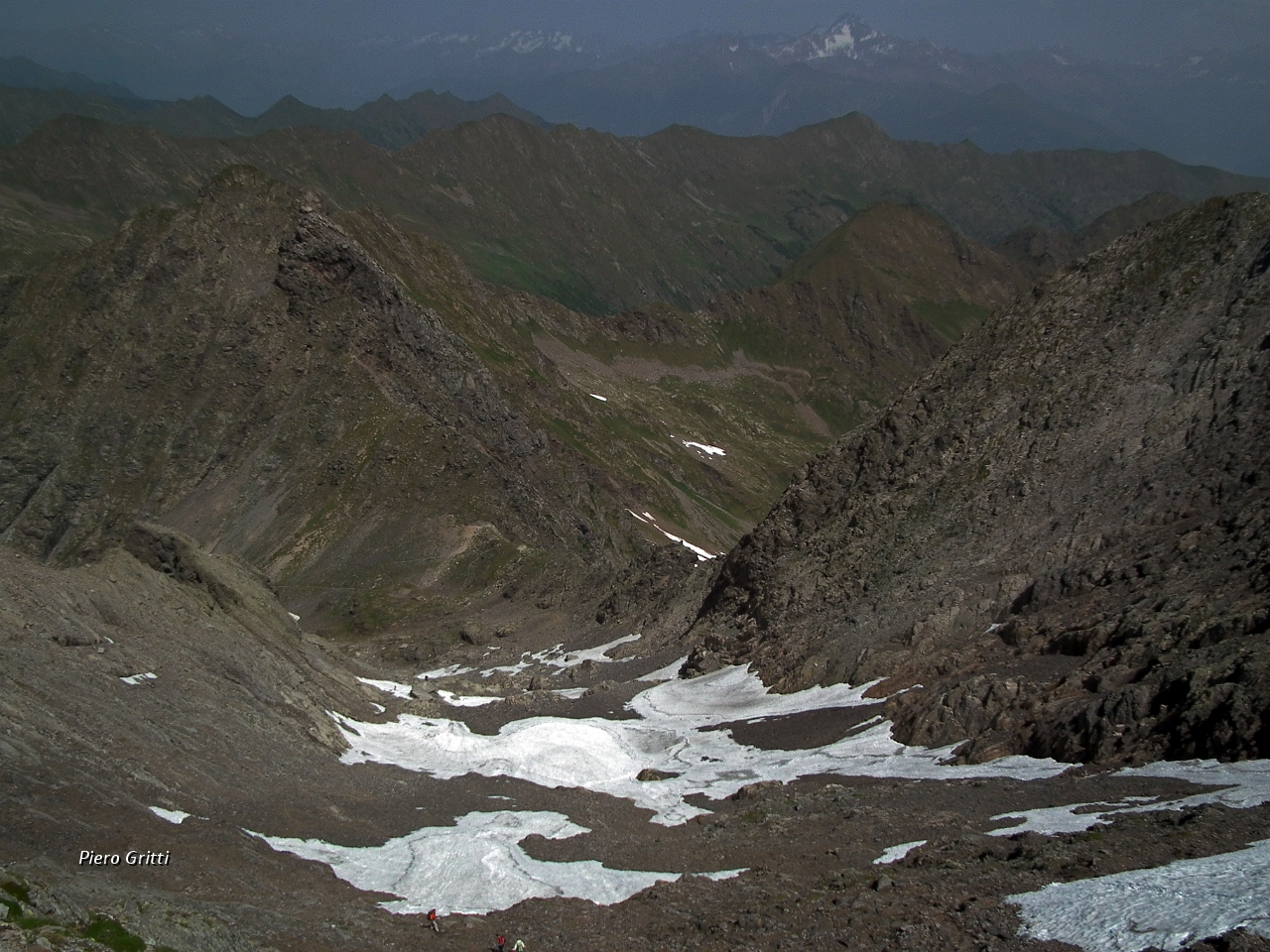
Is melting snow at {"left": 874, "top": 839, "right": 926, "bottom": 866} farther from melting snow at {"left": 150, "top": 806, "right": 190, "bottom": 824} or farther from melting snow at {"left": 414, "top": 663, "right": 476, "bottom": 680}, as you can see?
melting snow at {"left": 414, "top": 663, "right": 476, "bottom": 680}

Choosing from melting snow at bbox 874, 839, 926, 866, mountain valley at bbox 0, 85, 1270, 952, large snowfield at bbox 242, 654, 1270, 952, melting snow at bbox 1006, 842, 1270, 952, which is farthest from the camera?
melting snow at bbox 874, 839, 926, 866

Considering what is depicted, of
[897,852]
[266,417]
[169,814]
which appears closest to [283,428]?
[266,417]

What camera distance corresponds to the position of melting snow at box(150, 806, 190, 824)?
87.8ft

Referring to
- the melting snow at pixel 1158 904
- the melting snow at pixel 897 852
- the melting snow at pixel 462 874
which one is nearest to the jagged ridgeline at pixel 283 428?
the melting snow at pixel 462 874

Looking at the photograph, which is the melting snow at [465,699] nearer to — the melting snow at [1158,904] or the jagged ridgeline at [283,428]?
the jagged ridgeline at [283,428]

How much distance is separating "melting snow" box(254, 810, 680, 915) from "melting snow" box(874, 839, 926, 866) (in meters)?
5.54

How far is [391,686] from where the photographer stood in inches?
2432

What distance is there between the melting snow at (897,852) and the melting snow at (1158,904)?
219 inches

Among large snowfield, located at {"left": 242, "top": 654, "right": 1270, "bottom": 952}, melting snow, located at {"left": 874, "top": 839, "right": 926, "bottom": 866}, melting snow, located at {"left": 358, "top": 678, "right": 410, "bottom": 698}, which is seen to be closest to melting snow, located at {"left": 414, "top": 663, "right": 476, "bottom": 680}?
melting snow, located at {"left": 358, "top": 678, "right": 410, "bottom": 698}

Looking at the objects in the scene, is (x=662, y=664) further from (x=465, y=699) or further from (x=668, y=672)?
(x=465, y=699)

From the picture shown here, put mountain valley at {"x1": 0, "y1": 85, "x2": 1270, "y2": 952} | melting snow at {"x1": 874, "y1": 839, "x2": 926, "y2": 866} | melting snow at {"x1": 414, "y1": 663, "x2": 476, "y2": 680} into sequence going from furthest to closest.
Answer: melting snow at {"x1": 414, "y1": 663, "x2": 476, "y2": 680} < melting snow at {"x1": 874, "y1": 839, "x2": 926, "y2": 866} < mountain valley at {"x1": 0, "y1": 85, "x2": 1270, "y2": 952}

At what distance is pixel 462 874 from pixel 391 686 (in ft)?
110

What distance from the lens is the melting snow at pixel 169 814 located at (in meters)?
26.8

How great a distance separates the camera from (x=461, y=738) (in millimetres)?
46656
